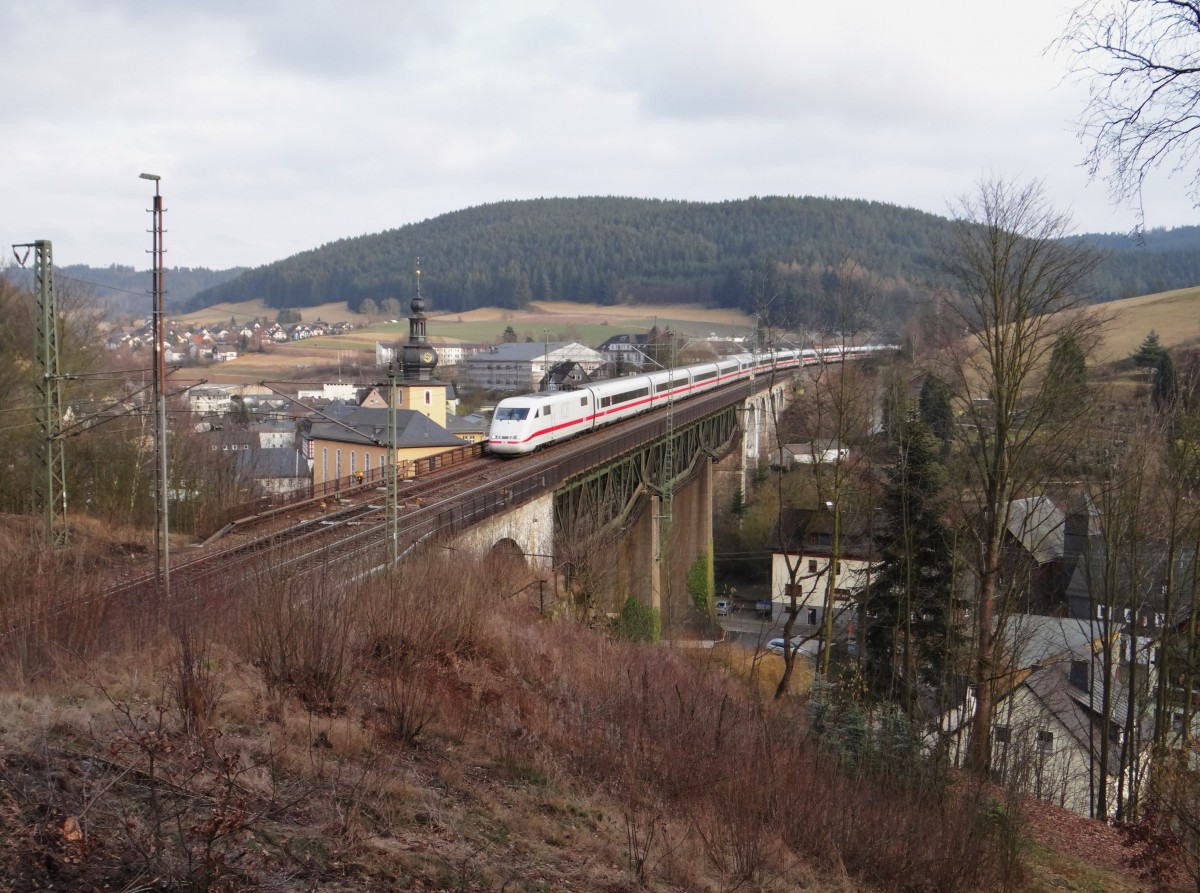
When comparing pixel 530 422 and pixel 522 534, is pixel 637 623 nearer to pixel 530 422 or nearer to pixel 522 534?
pixel 522 534

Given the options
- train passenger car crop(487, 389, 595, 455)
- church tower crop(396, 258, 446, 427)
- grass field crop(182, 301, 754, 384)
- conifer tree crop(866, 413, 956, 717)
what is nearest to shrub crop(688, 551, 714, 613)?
train passenger car crop(487, 389, 595, 455)

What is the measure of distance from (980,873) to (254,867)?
898 centimetres

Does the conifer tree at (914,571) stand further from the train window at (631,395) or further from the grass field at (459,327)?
the grass field at (459,327)

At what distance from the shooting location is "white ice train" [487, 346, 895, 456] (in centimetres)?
3472

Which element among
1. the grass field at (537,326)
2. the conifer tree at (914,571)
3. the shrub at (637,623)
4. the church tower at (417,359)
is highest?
the grass field at (537,326)

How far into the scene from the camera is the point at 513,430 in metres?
34.6

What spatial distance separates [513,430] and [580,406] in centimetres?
581

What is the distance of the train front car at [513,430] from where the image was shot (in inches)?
1361

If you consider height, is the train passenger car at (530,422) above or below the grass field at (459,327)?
below

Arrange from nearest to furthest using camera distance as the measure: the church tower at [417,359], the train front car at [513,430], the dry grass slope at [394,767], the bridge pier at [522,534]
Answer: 1. the dry grass slope at [394,767]
2. the bridge pier at [522,534]
3. the train front car at [513,430]
4. the church tower at [417,359]

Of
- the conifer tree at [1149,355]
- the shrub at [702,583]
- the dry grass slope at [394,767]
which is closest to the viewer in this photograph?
the dry grass slope at [394,767]

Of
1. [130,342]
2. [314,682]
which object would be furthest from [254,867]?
[130,342]

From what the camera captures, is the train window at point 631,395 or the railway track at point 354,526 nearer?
the railway track at point 354,526

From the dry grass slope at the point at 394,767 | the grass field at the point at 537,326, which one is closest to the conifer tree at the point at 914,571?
the dry grass slope at the point at 394,767
